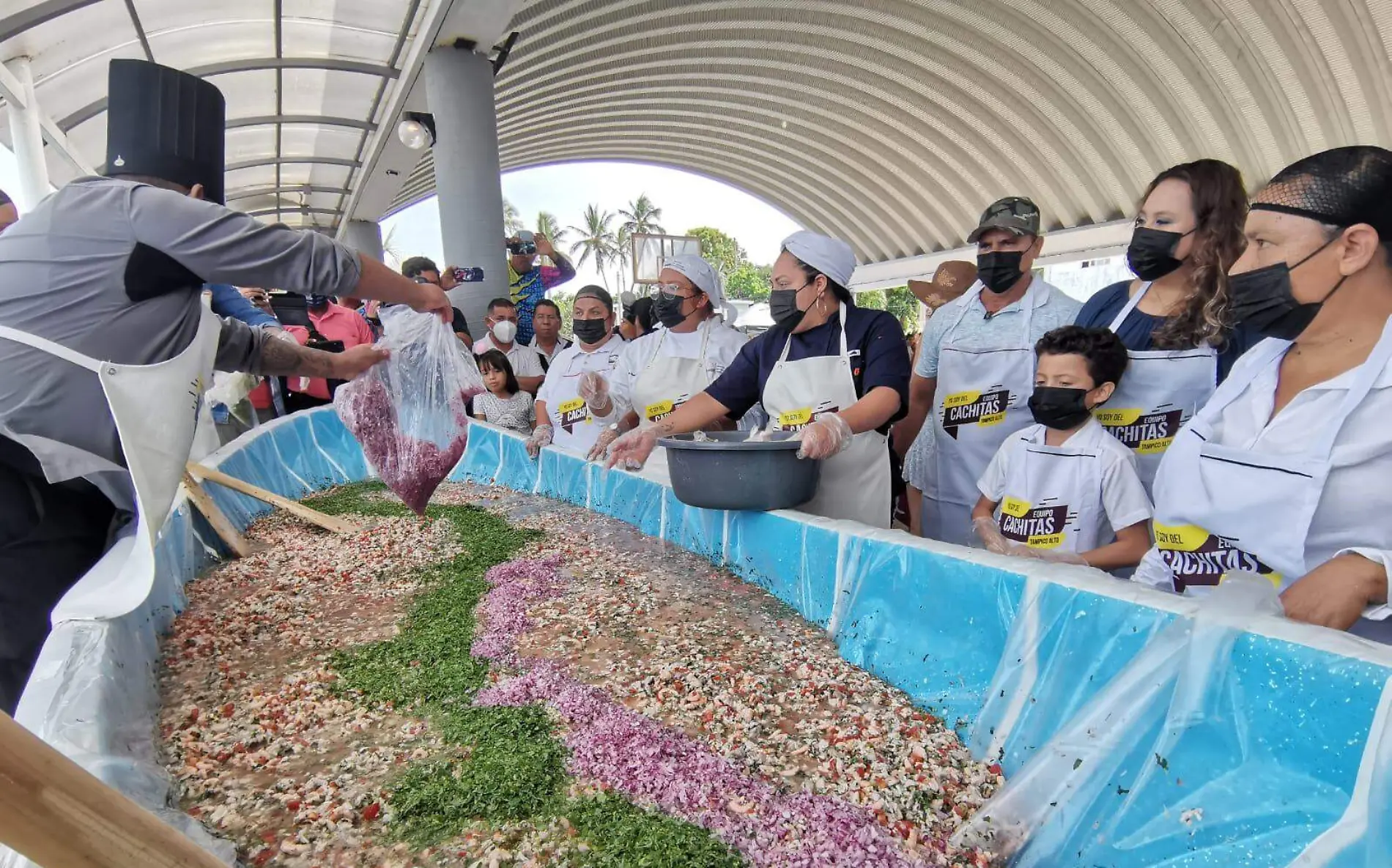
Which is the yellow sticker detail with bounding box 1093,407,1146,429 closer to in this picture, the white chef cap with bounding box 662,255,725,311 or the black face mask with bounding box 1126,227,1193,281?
the black face mask with bounding box 1126,227,1193,281

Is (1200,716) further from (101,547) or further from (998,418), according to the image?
(101,547)

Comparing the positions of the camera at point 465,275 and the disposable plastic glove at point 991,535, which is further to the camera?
the camera at point 465,275

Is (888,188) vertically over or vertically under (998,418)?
over

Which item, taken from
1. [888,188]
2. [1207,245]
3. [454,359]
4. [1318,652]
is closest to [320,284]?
[454,359]

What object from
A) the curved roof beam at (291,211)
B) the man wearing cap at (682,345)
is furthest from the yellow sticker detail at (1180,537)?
the curved roof beam at (291,211)

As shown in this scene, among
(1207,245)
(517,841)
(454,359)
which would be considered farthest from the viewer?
(454,359)

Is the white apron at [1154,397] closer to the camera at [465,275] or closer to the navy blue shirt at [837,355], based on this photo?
the navy blue shirt at [837,355]

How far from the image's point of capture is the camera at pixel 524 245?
23.8 feet

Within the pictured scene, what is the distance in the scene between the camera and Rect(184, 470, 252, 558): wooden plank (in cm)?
301

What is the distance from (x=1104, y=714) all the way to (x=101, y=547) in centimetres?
241

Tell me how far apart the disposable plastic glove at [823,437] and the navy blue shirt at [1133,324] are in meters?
0.91

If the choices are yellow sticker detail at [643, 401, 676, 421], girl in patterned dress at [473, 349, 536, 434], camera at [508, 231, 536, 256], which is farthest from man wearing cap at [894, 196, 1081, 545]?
camera at [508, 231, 536, 256]

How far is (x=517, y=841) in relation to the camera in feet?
3.99

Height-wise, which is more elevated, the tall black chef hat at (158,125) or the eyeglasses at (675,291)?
the tall black chef hat at (158,125)
